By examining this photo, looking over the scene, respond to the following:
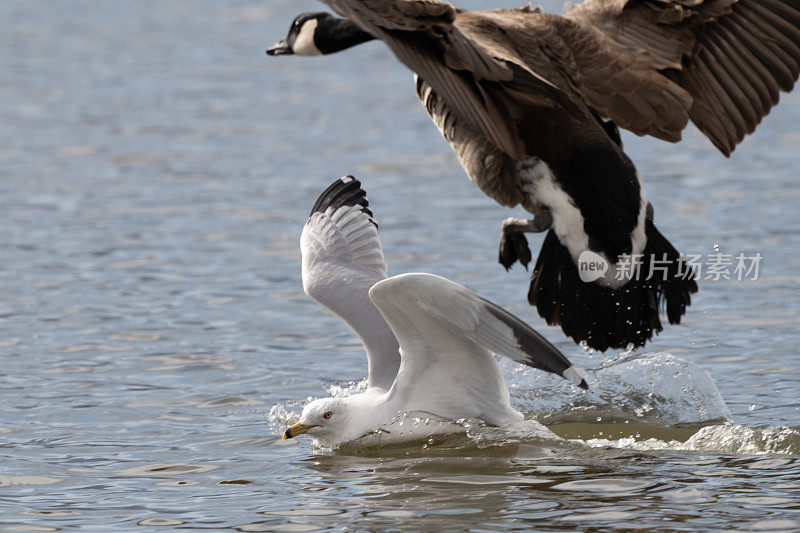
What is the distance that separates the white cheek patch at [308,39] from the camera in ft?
27.9

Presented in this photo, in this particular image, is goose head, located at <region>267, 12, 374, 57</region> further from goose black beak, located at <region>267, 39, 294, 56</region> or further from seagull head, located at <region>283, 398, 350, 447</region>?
seagull head, located at <region>283, 398, 350, 447</region>

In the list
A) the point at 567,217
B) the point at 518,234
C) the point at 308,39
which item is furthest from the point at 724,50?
the point at 308,39

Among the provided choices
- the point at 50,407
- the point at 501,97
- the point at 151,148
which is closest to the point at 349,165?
the point at 151,148

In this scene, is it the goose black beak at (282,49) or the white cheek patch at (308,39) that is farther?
the goose black beak at (282,49)

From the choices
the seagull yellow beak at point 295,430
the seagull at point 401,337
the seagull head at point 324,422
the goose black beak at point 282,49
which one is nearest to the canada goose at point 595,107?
the seagull at point 401,337

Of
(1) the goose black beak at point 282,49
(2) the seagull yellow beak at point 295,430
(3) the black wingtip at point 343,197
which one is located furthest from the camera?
(1) the goose black beak at point 282,49

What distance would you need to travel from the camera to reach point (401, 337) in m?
6.80

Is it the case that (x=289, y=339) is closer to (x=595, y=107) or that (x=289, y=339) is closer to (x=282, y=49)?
(x=282, y=49)

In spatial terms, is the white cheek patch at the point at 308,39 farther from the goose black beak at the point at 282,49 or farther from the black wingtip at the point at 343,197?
the black wingtip at the point at 343,197

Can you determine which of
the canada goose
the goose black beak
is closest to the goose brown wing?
the canada goose

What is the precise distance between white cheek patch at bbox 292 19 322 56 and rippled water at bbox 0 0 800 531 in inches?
78.1

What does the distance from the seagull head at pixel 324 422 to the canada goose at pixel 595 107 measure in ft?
3.78

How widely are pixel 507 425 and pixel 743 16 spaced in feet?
8.17

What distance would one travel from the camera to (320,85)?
2031 centimetres
